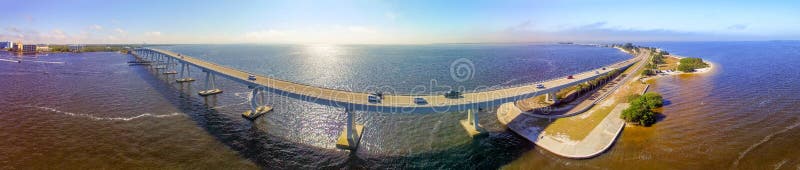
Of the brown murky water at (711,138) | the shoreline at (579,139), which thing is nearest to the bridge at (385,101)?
the shoreline at (579,139)

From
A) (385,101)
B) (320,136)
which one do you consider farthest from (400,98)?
(320,136)

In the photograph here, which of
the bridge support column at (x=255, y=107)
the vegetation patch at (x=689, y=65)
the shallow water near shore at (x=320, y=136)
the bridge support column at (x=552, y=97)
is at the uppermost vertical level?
the vegetation patch at (x=689, y=65)

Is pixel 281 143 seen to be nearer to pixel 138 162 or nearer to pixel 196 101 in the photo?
pixel 138 162

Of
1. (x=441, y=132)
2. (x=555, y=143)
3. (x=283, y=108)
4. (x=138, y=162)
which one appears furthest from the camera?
(x=283, y=108)

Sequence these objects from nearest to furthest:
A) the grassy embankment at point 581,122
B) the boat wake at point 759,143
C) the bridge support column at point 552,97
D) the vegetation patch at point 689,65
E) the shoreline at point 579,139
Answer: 1. the boat wake at point 759,143
2. the shoreline at point 579,139
3. the grassy embankment at point 581,122
4. the bridge support column at point 552,97
5. the vegetation patch at point 689,65

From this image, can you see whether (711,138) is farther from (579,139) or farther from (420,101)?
(420,101)

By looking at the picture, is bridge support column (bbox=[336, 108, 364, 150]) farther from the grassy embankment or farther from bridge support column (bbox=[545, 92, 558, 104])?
bridge support column (bbox=[545, 92, 558, 104])

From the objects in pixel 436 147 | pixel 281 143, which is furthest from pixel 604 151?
pixel 281 143

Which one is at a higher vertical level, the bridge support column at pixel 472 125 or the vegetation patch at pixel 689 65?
the vegetation patch at pixel 689 65

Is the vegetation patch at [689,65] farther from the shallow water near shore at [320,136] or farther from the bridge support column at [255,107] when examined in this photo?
the bridge support column at [255,107]
